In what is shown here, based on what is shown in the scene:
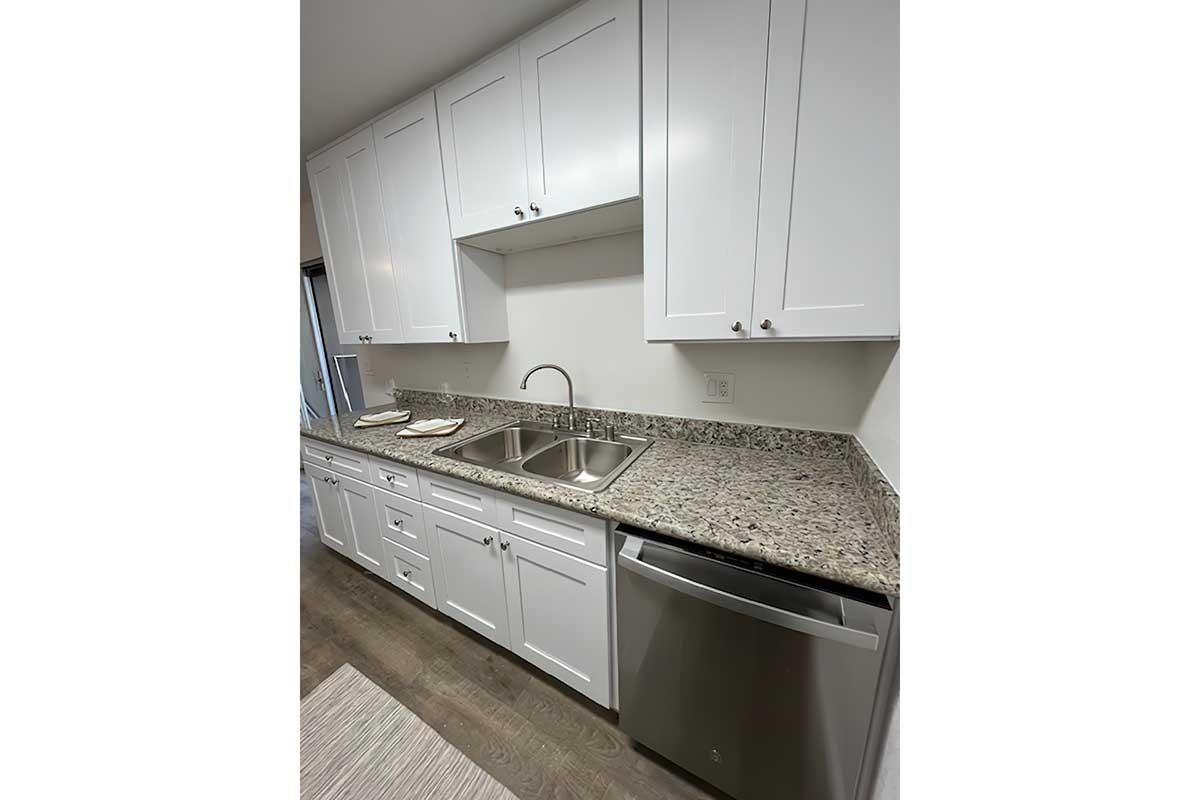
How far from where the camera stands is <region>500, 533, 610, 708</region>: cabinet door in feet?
3.55

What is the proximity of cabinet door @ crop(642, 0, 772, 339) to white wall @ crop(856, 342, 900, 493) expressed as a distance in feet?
1.11

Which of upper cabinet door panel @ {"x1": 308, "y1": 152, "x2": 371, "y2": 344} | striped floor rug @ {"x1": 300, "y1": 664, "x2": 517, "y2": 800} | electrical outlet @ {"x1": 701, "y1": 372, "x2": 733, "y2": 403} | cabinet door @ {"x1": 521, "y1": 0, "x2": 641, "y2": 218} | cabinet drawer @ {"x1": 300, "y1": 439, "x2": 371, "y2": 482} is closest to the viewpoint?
striped floor rug @ {"x1": 300, "y1": 664, "x2": 517, "y2": 800}

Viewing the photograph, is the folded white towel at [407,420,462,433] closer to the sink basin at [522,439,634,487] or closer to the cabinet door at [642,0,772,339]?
the sink basin at [522,439,634,487]

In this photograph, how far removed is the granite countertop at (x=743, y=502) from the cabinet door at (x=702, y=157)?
441mm

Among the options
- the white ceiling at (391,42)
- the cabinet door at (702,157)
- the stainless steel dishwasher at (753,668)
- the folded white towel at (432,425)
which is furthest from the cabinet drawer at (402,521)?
the white ceiling at (391,42)

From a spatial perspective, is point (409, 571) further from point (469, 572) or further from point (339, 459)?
point (339, 459)

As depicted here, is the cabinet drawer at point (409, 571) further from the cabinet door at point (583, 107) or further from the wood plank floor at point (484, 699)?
the cabinet door at point (583, 107)

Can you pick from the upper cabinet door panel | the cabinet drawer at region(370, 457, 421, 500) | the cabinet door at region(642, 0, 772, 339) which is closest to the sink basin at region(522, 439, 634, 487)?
the cabinet drawer at region(370, 457, 421, 500)

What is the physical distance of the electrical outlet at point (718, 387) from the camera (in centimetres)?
137
